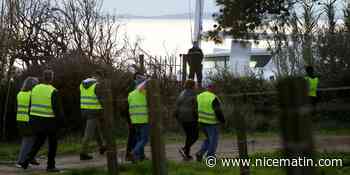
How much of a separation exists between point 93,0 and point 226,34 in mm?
7669

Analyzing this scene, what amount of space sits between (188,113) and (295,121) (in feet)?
32.8

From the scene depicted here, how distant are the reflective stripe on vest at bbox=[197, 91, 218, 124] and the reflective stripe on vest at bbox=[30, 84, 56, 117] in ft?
9.09

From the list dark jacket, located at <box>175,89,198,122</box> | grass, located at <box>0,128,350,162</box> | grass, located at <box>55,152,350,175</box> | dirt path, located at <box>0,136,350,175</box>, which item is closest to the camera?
grass, located at <box>55,152,350,175</box>

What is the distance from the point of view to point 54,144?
13.0m

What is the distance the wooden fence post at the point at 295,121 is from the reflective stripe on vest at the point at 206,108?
913cm

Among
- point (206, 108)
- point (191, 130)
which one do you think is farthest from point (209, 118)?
point (191, 130)

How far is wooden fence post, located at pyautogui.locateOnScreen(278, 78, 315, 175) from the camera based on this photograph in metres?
4.18

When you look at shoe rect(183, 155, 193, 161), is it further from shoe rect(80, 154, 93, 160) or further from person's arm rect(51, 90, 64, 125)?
person's arm rect(51, 90, 64, 125)

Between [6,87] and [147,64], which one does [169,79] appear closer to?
[147,64]

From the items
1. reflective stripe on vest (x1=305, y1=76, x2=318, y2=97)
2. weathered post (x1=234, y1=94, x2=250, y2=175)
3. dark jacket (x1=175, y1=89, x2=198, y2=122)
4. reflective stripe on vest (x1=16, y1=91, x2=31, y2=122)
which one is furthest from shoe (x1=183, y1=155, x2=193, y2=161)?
weathered post (x1=234, y1=94, x2=250, y2=175)

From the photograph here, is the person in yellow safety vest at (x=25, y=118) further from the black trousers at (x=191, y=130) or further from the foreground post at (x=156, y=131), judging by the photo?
the foreground post at (x=156, y=131)

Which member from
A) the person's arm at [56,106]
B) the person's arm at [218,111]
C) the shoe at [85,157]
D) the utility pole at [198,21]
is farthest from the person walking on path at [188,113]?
the utility pole at [198,21]

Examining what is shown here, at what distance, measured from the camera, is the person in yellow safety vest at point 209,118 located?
13.4 metres

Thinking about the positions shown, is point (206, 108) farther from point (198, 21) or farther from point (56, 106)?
point (198, 21)
